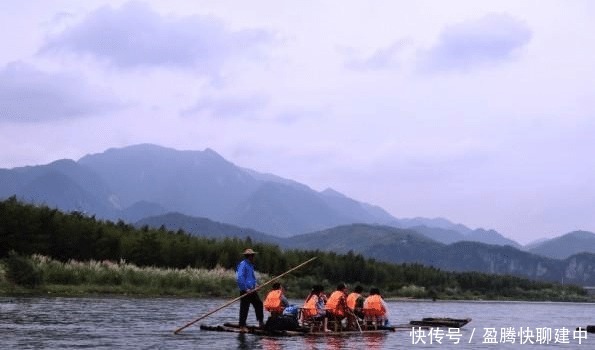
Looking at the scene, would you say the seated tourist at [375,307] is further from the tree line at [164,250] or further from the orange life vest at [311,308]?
the tree line at [164,250]

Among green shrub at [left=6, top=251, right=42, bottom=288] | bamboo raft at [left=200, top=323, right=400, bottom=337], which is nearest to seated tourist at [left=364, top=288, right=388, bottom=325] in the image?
bamboo raft at [left=200, top=323, right=400, bottom=337]

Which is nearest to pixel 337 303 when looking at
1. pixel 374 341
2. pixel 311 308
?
pixel 311 308

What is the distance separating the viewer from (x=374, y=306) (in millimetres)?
34938

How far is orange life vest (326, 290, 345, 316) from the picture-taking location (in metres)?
32.7

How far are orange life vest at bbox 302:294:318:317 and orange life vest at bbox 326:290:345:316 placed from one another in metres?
0.51

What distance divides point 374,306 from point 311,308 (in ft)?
11.1

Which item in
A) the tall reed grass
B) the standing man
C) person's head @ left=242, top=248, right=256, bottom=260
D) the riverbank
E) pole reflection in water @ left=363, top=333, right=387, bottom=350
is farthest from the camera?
the tall reed grass

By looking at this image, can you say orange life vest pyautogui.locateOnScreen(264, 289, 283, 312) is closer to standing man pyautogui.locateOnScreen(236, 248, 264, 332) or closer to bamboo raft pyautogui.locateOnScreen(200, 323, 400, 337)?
standing man pyautogui.locateOnScreen(236, 248, 264, 332)

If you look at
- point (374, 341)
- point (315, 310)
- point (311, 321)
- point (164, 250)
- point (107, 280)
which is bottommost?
point (374, 341)

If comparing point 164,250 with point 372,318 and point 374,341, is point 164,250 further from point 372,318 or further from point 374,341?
point 374,341

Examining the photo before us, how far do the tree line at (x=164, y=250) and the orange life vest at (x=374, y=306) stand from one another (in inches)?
924

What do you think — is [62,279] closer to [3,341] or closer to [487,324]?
[487,324]

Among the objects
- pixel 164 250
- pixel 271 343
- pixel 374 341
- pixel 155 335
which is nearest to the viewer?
pixel 271 343

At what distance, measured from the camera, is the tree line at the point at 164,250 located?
188ft
